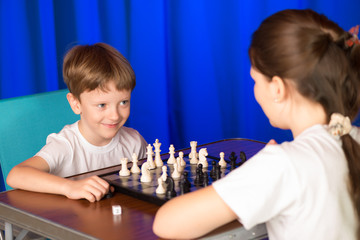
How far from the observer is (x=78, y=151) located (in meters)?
2.08

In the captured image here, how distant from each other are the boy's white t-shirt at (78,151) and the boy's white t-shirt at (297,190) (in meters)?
0.95

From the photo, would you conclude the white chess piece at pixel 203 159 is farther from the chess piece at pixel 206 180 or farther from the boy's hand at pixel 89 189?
the boy's hand at pixel 89 189

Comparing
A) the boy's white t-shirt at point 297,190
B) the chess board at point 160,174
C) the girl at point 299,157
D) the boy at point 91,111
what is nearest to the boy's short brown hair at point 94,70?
the boy at point 91,111

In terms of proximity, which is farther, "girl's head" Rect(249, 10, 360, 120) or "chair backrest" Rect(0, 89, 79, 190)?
"chair backrest" Rect(0, 89, 79, 190)

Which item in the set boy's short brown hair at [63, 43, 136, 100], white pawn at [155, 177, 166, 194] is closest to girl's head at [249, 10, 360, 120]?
white pawn at [155, 177, 166, 194]

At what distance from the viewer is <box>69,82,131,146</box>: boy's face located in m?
1.96

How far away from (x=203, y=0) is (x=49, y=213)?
7.14 ft

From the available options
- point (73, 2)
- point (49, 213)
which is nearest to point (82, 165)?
point (49, 213)

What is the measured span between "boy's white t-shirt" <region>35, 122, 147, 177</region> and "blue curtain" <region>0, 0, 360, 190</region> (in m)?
1.13

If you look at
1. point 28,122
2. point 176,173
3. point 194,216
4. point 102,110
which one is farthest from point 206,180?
point 28,122

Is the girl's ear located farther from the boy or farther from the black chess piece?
the boy

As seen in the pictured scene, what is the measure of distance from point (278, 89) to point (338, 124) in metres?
0.16

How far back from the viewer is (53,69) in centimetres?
320

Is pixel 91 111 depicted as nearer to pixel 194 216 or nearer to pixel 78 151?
pixel 78 151
